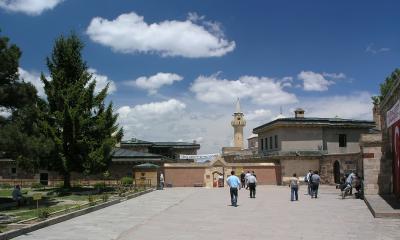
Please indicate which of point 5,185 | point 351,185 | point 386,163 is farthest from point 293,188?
point 5,185

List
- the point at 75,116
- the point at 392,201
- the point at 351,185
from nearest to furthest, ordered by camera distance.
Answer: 1. the point at 392,201
2. the point at 351,185
3. the point at 75,116

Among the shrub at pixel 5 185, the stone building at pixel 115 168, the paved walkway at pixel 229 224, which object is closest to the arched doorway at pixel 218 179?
the stone building at pixel 115 168

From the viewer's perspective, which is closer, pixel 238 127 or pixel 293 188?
pixel 293 188

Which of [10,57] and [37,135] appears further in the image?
[37,135]

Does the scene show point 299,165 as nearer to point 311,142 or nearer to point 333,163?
point 311,142

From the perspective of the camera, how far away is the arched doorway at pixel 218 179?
4631 cm

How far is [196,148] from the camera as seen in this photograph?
73.8 m

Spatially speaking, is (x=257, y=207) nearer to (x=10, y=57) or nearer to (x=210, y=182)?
(x=10, y=57)

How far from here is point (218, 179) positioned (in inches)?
1832

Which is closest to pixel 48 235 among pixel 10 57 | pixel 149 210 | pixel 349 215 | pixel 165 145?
pixel 149 210

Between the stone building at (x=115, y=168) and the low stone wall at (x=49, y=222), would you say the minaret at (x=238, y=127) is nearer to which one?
the stone building at (x=115, y=168)

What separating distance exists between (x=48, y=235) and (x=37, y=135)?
1357 centimetres

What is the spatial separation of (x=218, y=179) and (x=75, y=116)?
17.0 meters

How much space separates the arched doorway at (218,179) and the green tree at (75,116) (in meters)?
12.8
